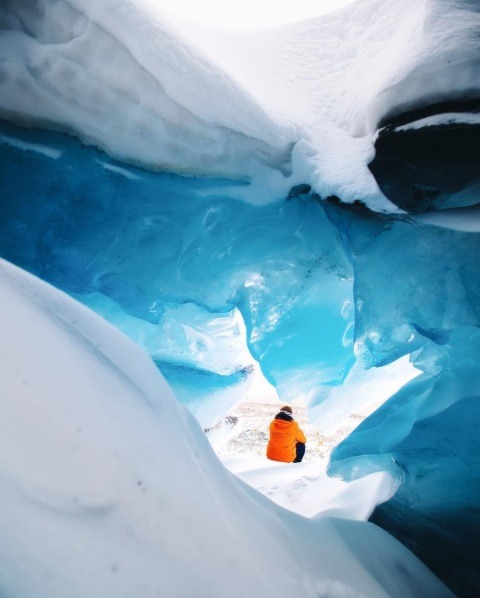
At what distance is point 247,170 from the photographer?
6.09 feet

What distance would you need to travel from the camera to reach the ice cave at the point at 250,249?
2.41 ft

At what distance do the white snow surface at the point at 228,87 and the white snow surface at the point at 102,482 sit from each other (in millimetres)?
1061

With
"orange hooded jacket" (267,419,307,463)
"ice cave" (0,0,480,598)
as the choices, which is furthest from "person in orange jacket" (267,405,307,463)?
"ice cave" (0,0,480,598)

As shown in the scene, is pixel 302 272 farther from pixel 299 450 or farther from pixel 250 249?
pixel 299 450

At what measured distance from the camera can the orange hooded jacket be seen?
373 cm

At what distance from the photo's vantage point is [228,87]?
148 centimetres

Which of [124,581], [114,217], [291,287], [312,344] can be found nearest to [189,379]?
[312,344]

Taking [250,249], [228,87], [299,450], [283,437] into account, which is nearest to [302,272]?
[250,249]

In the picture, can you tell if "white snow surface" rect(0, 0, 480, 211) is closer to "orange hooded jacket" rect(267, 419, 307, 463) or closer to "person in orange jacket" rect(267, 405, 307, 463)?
"person in orange jacket" rect(267, 405, 307, 463)

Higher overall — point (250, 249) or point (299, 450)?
point (250, 249)

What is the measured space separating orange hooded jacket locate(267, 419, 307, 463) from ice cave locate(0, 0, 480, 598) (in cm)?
128

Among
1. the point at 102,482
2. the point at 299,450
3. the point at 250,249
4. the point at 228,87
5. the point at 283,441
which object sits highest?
the point at 228,87

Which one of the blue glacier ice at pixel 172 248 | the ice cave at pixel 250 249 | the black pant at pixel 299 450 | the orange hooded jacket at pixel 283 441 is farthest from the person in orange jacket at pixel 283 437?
the ice cave at pixel 250 249

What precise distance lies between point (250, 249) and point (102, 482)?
1647 millimetres
